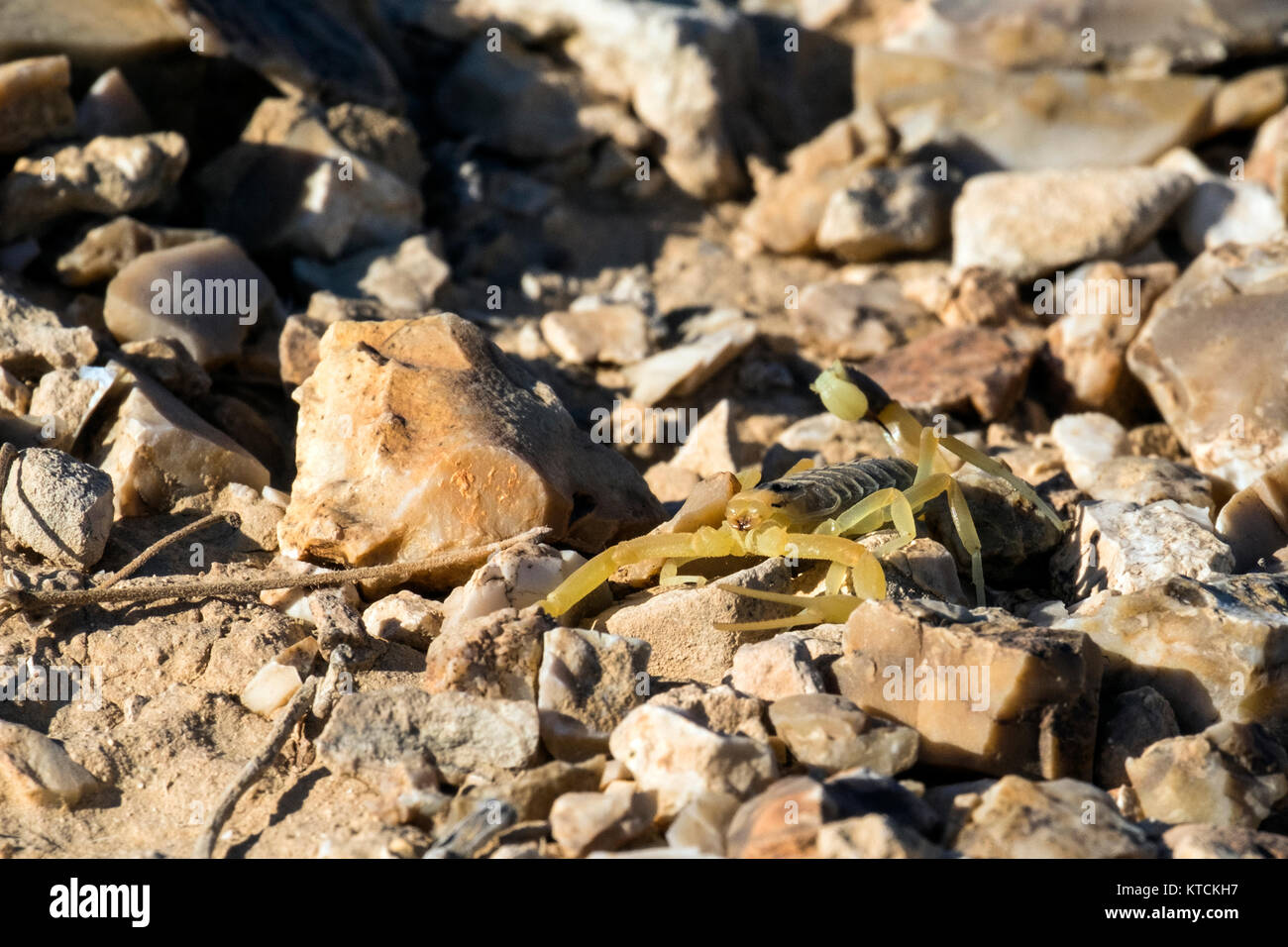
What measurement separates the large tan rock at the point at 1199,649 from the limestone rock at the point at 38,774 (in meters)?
2.70

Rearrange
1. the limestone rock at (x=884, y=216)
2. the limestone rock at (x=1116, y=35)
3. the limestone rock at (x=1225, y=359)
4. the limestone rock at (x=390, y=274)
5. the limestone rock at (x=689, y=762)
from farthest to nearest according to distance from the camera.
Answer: the limestone rock at (x=1116, y=35) → the limestone rock at (x=884, y=216) → the limestone rock at (x=390, y=274) → the limestone rock at (x=1225, y=359) → the limestone rock at (x=689, y=762)

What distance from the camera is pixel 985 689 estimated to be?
2.92 m

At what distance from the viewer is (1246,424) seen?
15.7ft

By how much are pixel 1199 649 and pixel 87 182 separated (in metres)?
4.82

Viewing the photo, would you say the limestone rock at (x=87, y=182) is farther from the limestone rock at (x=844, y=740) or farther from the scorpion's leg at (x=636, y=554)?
the limestone rock at (x=844, y=740)

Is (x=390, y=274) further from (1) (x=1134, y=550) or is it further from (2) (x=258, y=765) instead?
(1) (x=1134, y=550)

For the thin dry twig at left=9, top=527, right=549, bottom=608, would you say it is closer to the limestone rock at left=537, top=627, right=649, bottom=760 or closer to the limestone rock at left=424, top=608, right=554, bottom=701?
the limestone rock at left=424, top=608, right=554, bottom=701

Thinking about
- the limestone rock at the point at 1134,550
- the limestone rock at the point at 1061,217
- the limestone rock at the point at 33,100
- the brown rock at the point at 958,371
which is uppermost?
the limestone rock at the point at 33,100

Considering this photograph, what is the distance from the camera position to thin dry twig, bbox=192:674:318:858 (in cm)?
276

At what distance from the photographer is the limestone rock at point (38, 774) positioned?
9.65ft

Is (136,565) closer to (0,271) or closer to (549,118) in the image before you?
(0,271)

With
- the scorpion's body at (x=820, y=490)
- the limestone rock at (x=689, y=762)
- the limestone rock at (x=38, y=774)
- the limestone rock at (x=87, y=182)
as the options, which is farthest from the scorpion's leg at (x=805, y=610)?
the limestone rock at (x=87, y=182)

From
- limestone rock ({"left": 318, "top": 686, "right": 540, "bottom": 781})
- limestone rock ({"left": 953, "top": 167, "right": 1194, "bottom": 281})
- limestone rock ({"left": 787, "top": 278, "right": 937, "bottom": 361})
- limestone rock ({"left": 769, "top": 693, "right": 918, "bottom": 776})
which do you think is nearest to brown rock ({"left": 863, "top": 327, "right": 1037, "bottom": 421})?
limestone rock ({"left": 787, "top": 278, "right": 937, "bottom": 361})

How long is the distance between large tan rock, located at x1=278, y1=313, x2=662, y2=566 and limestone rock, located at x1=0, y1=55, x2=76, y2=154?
2.23 metres
